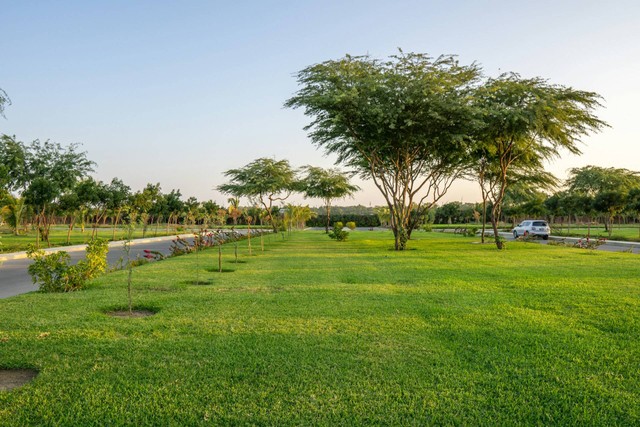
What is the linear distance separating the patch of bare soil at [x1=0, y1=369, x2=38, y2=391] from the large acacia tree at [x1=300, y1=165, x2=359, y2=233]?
137 feet

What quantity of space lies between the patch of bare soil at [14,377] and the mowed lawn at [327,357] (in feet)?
0.35

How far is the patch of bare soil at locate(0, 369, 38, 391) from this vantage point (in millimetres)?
4186

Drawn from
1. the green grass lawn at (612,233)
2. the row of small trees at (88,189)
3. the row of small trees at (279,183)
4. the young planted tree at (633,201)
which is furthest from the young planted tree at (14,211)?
the green grass lawn at (612,233)

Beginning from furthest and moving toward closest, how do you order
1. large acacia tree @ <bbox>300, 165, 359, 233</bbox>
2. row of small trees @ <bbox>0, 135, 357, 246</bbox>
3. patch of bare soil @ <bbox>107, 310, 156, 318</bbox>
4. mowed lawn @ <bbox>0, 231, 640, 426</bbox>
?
1. large acacia tree @ <bbox>300, 165, 359, 233</bbox>
2. row of small trees @ <bbox>0, 135, 357, 246</bbox>
3. patch of bare soil @ <bbox>107, 310, 156, 318</bbox>
4. mowed lawn @ <bbox>0, 231, 640, 426</bbox>

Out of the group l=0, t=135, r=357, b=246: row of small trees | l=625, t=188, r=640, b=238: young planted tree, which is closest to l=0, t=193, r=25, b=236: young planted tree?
l=0, t=135, r=357, b=246: row of small trees

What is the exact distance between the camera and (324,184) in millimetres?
46531

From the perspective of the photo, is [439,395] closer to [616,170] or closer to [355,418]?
[355,418]

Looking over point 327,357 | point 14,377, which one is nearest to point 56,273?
point 14,377

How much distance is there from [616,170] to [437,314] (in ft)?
186

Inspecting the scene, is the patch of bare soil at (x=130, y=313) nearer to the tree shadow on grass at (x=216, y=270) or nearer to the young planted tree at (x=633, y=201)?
the tree shadow on grass at (x=216, y=270)

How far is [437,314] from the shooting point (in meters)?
7.14

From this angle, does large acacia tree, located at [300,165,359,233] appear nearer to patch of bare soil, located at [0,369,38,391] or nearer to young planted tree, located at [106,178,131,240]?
young planted tree, located at [106,178,131,240]

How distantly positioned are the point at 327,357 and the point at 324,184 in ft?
137

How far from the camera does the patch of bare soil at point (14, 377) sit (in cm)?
419
